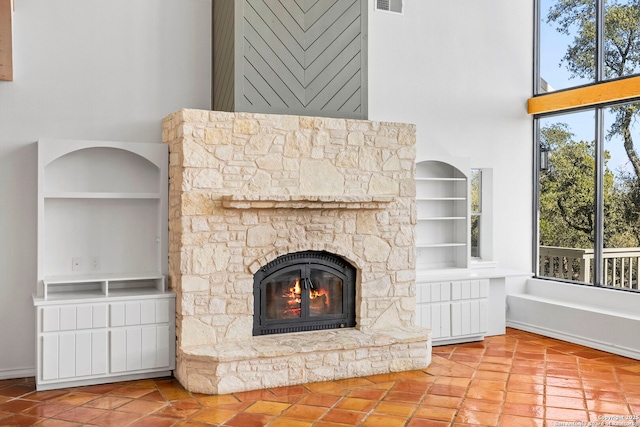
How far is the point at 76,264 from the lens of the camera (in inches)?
219

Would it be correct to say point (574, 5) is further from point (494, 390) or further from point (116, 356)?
point (116, 356)

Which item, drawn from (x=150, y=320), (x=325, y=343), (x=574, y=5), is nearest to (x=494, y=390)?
(x=325, y=343)

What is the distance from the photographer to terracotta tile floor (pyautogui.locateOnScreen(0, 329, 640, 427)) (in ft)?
14.6

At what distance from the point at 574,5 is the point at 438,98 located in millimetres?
2042

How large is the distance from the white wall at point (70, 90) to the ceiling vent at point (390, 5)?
213 centimetres

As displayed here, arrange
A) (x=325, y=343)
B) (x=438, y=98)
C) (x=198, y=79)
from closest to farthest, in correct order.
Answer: (x=325, y=343) → (x=198, y=79) → (x=438, y=98)

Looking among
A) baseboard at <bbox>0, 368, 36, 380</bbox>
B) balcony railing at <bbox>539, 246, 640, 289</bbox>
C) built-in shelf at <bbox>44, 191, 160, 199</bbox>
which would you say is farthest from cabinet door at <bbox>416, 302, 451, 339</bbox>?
baseboard at <bbox>0, 368, 36, 380</bbox>

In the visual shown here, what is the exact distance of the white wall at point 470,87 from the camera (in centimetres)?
699

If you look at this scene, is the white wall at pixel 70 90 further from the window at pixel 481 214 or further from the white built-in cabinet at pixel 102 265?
the window at pixel 481 214

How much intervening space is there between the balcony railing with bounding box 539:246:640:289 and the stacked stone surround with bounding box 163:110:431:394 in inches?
96.5

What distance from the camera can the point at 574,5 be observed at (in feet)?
24.5

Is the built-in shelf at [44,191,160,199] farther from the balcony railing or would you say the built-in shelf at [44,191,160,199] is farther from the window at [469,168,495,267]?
the balcony railing

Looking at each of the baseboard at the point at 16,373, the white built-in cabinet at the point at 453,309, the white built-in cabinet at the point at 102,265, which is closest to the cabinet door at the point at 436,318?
the white built-in cabinet at the point at 453,309

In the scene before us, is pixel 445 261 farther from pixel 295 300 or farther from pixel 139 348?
pixel 139 348
